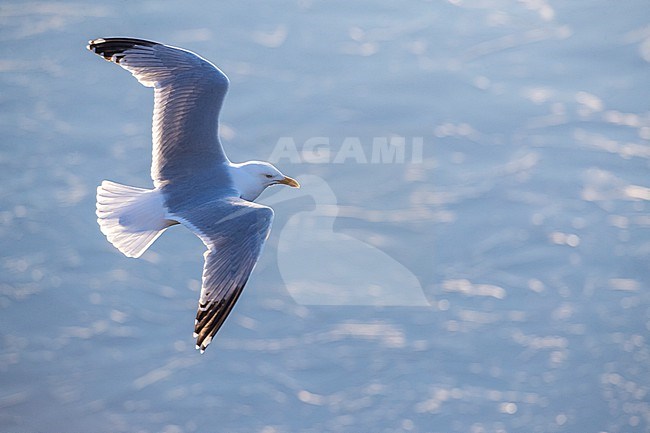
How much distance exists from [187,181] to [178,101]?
0.25 meters

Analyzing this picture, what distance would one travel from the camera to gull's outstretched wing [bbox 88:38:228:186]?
10.1 ft

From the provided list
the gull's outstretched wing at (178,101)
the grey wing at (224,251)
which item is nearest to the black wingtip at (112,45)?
the gull's outstretched wing at (178,101)

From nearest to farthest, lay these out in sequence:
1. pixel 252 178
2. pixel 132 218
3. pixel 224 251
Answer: pixel 224 251, pixel 132 218, pixel 252 178

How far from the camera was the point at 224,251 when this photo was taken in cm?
267

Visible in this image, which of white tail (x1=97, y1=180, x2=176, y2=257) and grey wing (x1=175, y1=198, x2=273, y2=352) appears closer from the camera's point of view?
grey wing (x1=175, y1=198, x2=273, y2=352)

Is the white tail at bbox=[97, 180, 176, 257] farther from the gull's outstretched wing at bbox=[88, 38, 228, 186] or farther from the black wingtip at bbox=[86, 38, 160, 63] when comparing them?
the black wingtip at bbox=[86, 38, 160, 63]

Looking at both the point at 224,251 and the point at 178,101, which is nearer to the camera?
the point at 224,251

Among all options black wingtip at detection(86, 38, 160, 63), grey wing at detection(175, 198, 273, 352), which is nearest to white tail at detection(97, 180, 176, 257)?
grey wing at detection(175, 198, 273, 352)

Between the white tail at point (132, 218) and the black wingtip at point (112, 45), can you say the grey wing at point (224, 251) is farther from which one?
the black wingtip at point (112, 45)

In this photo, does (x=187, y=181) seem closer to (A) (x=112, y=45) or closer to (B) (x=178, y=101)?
(B) (x=178, y=101)

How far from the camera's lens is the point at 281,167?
556 centimetres

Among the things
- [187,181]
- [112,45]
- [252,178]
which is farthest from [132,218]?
[112,45]

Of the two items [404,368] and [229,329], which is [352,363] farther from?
[229,329]

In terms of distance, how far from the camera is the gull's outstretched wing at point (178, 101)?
121 inches
